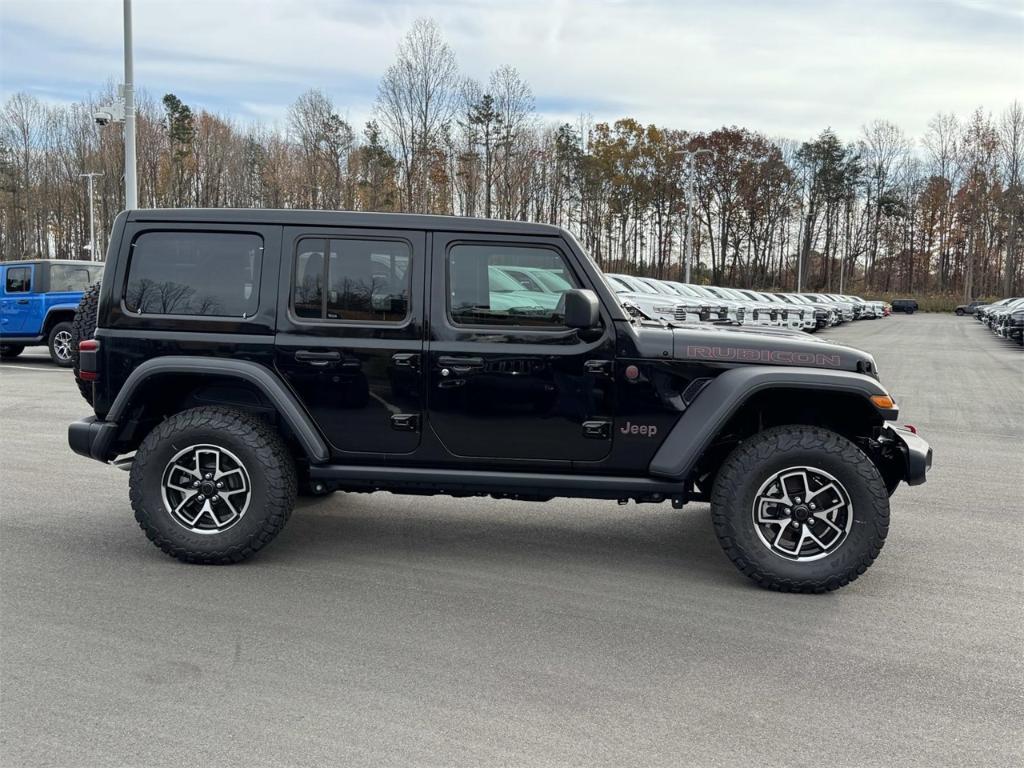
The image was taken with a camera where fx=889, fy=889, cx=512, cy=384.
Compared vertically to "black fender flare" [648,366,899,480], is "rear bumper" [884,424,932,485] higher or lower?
lower

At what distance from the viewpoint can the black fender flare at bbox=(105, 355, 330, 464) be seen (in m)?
4.92

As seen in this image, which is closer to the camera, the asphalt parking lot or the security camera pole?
the asphalt parking lot

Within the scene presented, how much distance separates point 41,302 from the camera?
15.9 metres

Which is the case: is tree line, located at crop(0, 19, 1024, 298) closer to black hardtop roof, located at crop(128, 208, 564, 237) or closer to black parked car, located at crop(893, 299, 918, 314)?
black parked car, located at crop(893, 299, 918, 314)

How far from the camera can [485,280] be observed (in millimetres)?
4980

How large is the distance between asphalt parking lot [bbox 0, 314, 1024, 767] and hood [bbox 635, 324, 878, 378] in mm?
1221

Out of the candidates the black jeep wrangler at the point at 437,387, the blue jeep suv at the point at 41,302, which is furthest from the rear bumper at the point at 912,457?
the blue jeep suv at the point at 41,302

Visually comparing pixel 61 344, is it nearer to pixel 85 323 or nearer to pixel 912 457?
pixel 85 323

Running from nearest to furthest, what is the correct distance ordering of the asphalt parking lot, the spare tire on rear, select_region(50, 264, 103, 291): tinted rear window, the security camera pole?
the asphalt parking lot < the spare tire on rear < select_region(50, 264, 103, 291): tinted rear window < the security camera pole

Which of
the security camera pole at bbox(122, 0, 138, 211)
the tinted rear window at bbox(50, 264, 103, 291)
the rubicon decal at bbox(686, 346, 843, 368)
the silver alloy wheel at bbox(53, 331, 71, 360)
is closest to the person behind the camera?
the rubicon decal at bbox(686, 346, 843, 368)

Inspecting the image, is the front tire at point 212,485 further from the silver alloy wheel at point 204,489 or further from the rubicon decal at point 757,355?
the rubicon decal at point 757,355

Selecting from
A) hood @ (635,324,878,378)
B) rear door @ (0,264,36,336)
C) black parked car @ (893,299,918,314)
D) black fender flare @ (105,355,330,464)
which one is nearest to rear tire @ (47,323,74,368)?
rear door @ (0,264,36,336)

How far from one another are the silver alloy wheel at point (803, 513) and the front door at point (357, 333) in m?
1.94

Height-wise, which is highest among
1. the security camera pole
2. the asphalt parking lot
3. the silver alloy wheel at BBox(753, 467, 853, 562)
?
the security camera pole
